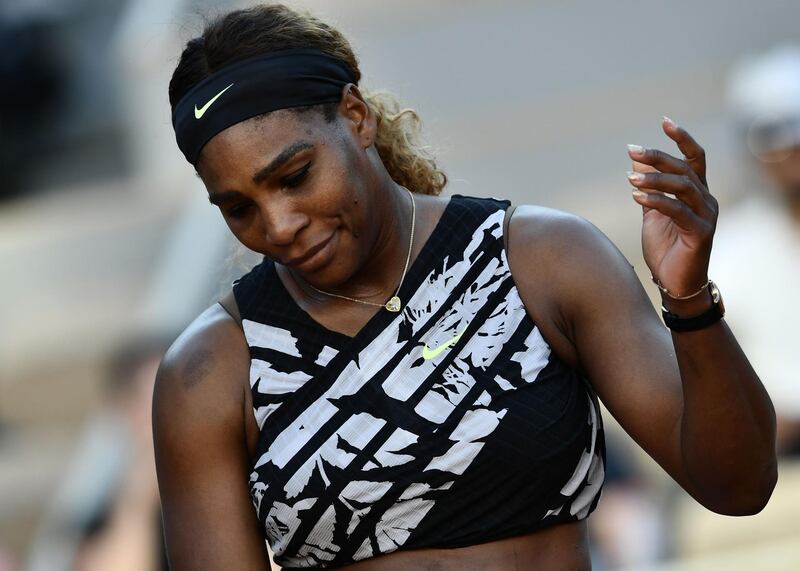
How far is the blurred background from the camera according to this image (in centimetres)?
626

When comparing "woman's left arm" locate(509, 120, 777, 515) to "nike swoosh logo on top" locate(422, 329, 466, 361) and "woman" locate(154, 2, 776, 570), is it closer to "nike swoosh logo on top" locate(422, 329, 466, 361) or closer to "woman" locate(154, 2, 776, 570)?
"woman" locate(154, 2, 776, 570)

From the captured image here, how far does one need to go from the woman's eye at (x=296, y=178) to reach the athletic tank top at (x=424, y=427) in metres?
0.31

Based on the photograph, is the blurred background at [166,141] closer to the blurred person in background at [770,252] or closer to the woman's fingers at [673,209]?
the blurred person in background at [770,252]

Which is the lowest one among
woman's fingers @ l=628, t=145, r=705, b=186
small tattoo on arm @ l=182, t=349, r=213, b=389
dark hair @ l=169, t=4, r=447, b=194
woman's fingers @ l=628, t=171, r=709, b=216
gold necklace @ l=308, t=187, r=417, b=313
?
small tattoo on arm @ l=182, t=349, r=213, b=389

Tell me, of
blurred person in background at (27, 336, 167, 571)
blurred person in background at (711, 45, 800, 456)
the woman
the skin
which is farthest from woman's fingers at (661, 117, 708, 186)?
blurred person in background at (27, 336, 167, 571)

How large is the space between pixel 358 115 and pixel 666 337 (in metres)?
0.68

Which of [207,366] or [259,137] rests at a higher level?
[259,137]

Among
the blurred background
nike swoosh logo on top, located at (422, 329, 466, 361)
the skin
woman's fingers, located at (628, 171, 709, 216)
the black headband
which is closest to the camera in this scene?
woman's fingers, located at (628, 171, 709, 216)

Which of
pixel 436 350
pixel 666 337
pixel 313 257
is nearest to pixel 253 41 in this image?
pixel 313 257

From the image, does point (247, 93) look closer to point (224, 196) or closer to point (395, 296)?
point (224, 196)

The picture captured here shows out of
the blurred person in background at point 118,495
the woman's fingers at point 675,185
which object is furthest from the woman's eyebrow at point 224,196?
the blurred person in background at point 118,495

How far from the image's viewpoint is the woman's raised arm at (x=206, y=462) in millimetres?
2510

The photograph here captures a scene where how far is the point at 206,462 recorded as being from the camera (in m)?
2.51

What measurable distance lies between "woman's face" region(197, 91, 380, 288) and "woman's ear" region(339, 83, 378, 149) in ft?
0.19
